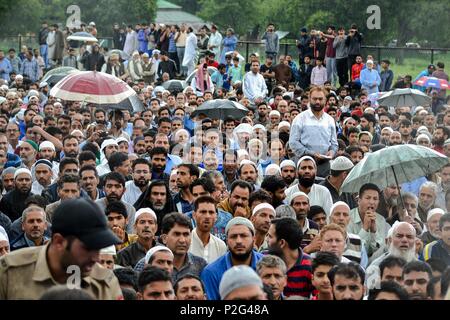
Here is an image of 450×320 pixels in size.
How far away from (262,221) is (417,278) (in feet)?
8.37

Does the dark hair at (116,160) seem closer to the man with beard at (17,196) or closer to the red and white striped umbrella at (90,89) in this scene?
the man with beard at (17,196)

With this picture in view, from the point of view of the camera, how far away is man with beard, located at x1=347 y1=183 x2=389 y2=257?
11094 millimetres

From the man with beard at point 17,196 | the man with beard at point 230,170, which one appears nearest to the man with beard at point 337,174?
the man with beard at point 230,170

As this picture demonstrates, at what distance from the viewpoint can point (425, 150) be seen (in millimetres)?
11867

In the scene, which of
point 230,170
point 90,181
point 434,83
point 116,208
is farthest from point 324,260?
point 434,83

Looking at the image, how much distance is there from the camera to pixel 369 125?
1973 centimetres

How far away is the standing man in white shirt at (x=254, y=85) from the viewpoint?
1005 inches

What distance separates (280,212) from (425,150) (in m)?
1.86

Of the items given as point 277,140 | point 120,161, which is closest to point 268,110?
point 277,140

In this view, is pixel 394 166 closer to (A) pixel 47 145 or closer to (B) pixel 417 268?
(B) pixel 417 268

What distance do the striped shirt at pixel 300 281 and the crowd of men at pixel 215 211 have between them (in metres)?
0.01

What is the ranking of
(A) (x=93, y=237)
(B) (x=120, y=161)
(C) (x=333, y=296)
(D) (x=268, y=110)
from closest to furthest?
1. (A) (x=93, y=237)
2. (C) (x=333, y=296)
3. (B) (x=120, y=161)
4. (D) (x=268, y=110)

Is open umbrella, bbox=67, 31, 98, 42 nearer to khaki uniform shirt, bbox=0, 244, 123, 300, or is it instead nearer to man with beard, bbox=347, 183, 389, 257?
man with beard, bbox=347, 183, 389, 257
